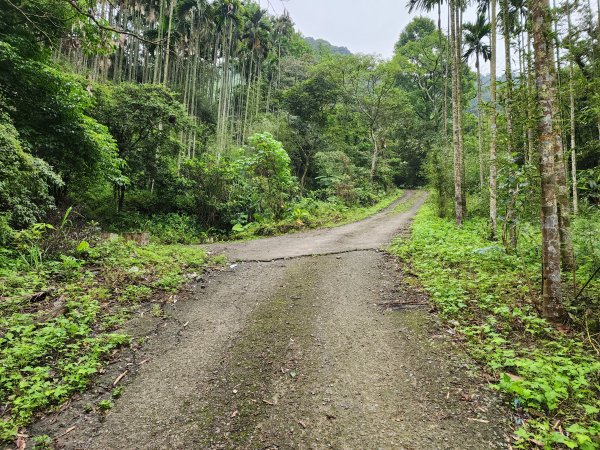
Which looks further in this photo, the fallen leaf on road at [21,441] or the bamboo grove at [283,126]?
the bamboo grove at [283,126]

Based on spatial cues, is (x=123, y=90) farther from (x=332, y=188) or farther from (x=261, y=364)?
(x=261, y=364)

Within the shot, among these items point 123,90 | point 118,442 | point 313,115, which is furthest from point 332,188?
point 118,442

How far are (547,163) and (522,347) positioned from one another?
7.20ft

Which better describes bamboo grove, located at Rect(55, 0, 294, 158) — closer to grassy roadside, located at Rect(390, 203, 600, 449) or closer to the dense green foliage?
the dense green foliage

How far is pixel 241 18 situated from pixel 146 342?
89.9ft

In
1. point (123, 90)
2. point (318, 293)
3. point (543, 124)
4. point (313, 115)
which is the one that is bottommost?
point (318, 293)

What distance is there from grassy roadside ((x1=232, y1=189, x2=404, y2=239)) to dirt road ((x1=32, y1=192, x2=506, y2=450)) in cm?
635

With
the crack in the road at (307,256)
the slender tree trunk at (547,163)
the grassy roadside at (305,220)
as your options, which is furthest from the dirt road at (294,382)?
the grassy roadside at (305,220)

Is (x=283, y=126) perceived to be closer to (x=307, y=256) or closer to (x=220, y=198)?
(x=220, y=198)

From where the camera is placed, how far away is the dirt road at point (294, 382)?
2.46m

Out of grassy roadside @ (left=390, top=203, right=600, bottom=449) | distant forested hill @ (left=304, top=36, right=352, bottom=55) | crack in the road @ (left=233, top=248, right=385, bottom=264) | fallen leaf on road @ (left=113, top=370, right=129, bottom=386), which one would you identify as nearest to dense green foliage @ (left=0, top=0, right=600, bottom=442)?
grassy roadside @ (left=390, top=203, right=600, bottom=449)

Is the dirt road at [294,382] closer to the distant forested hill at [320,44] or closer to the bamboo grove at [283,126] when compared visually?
the bamboo grove at [283,126]

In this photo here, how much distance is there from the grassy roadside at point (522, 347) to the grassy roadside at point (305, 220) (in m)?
6.17

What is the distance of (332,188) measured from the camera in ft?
65.5
